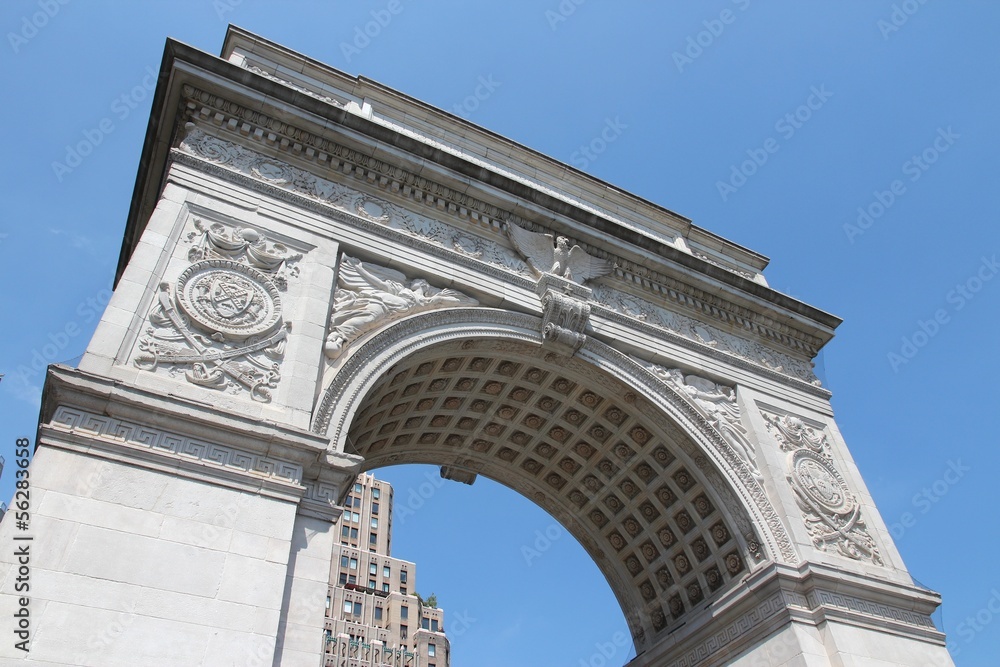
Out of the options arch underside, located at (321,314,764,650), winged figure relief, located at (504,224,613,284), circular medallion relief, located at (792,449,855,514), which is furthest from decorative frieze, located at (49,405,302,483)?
circular medallion relief, located at (792,449,855,514)

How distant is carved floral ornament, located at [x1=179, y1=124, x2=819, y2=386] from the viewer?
14234 millimetres

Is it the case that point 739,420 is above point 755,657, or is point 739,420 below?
above

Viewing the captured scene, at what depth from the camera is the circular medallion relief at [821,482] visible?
15484 millimetres

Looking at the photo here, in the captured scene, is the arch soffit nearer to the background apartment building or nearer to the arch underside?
the arch underside

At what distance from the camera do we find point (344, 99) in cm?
1777

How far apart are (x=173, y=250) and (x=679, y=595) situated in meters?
12.6

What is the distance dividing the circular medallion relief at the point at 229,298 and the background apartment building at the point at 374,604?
45103mm

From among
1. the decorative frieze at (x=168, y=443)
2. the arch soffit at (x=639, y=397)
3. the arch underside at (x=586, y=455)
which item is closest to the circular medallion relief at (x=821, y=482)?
the arch soffit at (x=639, y=397)

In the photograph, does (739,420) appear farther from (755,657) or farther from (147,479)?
(147,479)

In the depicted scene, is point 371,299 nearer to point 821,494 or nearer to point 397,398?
point 397,398

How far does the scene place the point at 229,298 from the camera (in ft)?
38.6

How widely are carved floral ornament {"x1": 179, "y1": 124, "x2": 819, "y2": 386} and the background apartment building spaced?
137 ft

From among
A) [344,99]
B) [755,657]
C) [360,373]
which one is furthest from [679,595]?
[344,99]

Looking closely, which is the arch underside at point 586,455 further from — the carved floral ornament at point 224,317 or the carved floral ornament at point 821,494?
the carved floral ornament at point 224,317
